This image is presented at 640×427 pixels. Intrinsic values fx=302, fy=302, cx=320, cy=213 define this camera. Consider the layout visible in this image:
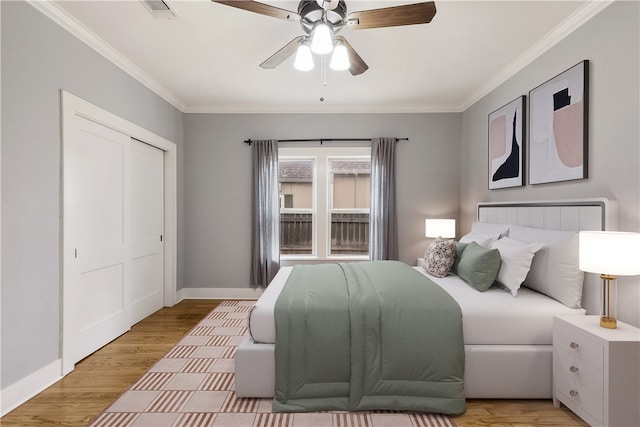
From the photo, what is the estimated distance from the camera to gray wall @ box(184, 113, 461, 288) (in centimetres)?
423

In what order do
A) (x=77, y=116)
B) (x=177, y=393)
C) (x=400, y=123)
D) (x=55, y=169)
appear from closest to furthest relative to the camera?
1. (x=177, y=393)
2. (x=55, y=169)
3. (x=77, y=116)
4. (x=400, y=123)

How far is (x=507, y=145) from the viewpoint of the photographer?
3090 mm

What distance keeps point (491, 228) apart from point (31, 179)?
383 cm

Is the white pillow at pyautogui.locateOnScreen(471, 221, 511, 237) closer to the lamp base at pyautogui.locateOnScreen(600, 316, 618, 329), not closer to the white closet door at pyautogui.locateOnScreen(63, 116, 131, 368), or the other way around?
the lamp base at pyautogui.locateOnScreen(600, 316, 618, 329)

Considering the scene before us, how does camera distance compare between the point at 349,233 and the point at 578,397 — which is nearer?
the point at 578,397

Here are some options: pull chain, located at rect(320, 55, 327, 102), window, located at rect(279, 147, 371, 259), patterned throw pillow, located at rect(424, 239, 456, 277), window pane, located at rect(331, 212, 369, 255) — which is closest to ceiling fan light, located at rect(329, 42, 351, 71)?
pull chain, located at rect(320, 55, 327, 102)

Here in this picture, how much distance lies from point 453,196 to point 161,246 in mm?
3976

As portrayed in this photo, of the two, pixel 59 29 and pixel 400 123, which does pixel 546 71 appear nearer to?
pixel 400 123

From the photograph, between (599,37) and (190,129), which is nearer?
(599,37)

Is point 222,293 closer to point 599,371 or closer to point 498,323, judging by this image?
point 498,323

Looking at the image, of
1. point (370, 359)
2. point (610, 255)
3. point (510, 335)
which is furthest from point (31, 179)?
point (610, 255)

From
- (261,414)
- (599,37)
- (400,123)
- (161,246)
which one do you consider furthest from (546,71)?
(161,246)

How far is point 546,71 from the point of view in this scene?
258 cm

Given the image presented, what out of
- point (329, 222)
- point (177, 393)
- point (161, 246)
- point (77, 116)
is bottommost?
point (177, 393)
